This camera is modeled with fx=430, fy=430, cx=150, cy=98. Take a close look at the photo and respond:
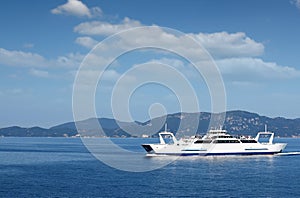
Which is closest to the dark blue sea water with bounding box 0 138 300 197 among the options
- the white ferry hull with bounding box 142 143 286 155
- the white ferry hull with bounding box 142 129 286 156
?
the white ferry hull with bounding box 142 143 286 155

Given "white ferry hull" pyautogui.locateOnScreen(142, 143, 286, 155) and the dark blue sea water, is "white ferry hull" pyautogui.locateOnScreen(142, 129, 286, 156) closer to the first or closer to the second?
"white ferry hull" pyautogui.locateOnScreen(142, 143, 286, 155)

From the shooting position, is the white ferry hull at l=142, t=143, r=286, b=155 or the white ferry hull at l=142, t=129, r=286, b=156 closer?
the white ferry hull at l=142, t=143, r=286, b=155

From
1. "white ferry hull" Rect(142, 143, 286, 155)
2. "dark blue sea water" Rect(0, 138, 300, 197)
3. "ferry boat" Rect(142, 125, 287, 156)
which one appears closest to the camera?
"dark blue sea water" Rect(0, 138, 300, 197)

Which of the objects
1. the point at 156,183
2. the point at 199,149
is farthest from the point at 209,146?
the point at 156,183

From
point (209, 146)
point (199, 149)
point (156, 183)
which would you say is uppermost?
point (209, 146)

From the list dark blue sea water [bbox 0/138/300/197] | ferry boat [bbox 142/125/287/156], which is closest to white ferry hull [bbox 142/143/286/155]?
ferry boat [bbox 142/125/287/156]

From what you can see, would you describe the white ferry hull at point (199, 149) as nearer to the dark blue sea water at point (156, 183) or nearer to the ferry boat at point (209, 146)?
the ferry boat at point (209, 146)

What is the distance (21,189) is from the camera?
5728 centimetres

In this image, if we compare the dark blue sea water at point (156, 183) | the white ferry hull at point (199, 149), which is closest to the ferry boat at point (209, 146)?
the white ferry hull at point (199, 149)

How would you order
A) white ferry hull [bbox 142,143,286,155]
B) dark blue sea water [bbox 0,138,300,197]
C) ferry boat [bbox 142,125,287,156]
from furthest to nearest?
1. ferry boat [bbox 142,125,287,156]
2. white ferry hull [bbox 142,143,286,155]
3. dark blue sea water [bbox 0,138,300,197]

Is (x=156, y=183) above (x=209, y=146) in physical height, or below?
below

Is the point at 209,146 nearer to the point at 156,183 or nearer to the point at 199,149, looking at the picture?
the point at 199,149

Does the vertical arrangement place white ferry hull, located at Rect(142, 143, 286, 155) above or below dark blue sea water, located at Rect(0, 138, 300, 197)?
above

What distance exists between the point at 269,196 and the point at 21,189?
32.1 m
